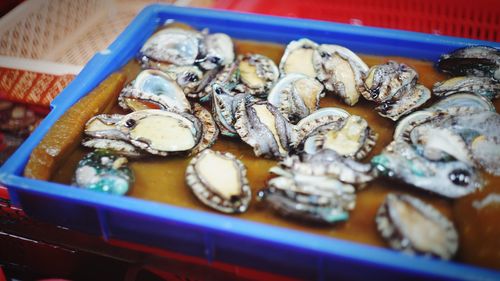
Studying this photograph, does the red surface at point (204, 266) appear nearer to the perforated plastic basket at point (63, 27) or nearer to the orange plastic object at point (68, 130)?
the orange plastic object at point (68, 130)


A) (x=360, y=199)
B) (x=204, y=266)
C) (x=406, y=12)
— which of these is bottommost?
(x=204, y=266)

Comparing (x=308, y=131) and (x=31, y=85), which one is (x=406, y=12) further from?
(x=31, y=85)

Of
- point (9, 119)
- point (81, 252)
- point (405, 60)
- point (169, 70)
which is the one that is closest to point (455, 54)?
point (405, 60)

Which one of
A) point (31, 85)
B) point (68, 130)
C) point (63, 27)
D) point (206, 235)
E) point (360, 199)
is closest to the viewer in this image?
point (206, 235)

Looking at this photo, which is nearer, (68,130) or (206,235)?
(206,235)

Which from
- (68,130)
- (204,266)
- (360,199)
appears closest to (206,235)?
(204,266)

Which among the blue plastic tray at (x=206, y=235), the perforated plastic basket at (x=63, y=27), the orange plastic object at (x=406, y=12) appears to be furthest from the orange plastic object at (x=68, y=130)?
the orange plastic object at (x=406, y=12)

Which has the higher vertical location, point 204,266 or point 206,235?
point 206,235
